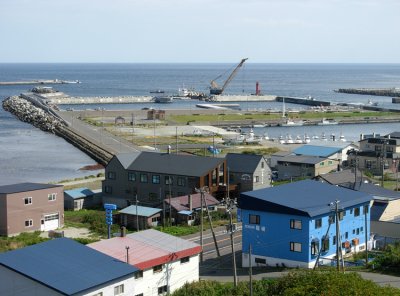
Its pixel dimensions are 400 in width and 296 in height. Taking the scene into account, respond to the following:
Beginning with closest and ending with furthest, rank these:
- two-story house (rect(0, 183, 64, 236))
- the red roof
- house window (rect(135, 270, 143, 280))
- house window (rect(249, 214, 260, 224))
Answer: house window (rect(135, 270, 143, 280)), the red roof, house window (rect(249, 214, 260, 224)), two-story house (rect(0, 183, 64, 236))

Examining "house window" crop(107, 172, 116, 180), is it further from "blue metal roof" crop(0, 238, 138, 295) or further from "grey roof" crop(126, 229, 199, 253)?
"blue metal roof" crop(0, 238, 138, 295)

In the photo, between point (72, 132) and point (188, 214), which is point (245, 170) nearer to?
point (188, 214)

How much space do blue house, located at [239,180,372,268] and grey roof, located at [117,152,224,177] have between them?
5.60 m

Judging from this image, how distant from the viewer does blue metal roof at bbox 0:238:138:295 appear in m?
9.88

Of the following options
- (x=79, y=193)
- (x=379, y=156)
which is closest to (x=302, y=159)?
(x=379, y=156)

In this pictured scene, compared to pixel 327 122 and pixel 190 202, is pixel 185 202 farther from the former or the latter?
pixel 327 122

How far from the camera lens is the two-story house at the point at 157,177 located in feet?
67.5

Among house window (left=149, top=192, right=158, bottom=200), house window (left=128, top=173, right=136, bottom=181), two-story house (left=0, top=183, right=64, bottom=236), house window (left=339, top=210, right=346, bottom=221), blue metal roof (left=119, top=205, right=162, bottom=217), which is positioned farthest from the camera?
house window (left=128, top=173, right=136, bottom=181)

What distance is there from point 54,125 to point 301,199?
1419 inches

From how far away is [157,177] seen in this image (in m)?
21.0

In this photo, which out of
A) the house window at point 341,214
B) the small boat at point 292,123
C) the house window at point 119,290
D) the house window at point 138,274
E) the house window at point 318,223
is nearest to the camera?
the house window at point 119,290

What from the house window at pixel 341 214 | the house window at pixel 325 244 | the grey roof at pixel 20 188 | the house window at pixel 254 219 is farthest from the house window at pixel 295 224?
the grey roof at pixel 20 188

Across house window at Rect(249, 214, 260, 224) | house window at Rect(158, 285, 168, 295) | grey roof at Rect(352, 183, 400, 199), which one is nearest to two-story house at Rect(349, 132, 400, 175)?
grey roof at Rect(352, 183, 400, 199)

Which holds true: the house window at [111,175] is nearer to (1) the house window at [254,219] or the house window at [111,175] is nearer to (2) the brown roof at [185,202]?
(2) the brown roof at [185,202]
